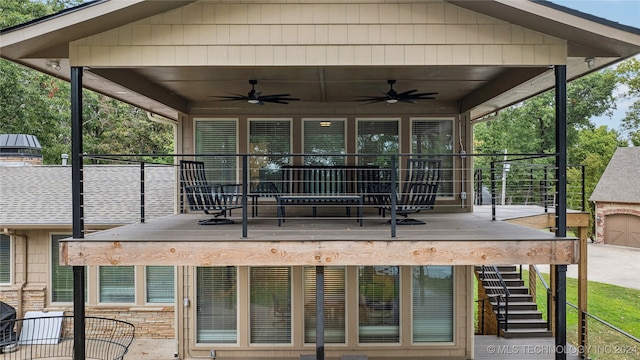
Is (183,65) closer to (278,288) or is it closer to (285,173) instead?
(285,173)

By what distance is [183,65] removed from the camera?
14.7ft

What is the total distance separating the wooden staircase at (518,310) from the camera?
829 cm

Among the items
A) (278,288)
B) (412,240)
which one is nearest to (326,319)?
(278,288)

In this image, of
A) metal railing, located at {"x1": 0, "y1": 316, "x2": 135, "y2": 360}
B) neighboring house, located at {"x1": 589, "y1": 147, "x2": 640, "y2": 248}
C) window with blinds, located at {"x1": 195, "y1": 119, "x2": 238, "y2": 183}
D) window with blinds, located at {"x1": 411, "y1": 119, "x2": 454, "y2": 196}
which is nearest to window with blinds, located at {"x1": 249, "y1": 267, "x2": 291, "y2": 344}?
window with blinds, located at {"x1": 195, "y1": 119, "x2": 238, "y2": 183}

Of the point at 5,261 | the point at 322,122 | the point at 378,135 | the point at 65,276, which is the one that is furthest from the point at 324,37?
the point at 5,261

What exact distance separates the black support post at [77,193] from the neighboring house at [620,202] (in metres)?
23.9

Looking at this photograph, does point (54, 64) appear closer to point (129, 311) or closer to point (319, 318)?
point (319, 318)

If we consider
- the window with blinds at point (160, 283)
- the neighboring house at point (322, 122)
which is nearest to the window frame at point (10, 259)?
the window with blinds at point (160, 283)

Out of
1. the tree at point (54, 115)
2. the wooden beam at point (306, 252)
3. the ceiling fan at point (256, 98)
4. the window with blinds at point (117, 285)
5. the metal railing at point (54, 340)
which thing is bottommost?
the metal railing at point (54, 340)

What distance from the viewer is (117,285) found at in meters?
9.00

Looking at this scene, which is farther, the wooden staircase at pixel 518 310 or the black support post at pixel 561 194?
the wooden staircase at pixel 518 310

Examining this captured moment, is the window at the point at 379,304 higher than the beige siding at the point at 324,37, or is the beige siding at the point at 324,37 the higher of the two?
the beige siding at the point at 324,37

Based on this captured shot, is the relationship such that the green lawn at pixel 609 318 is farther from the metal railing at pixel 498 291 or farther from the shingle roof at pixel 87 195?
the shingle roof at pixel 87 195

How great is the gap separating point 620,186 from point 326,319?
20.8 m
